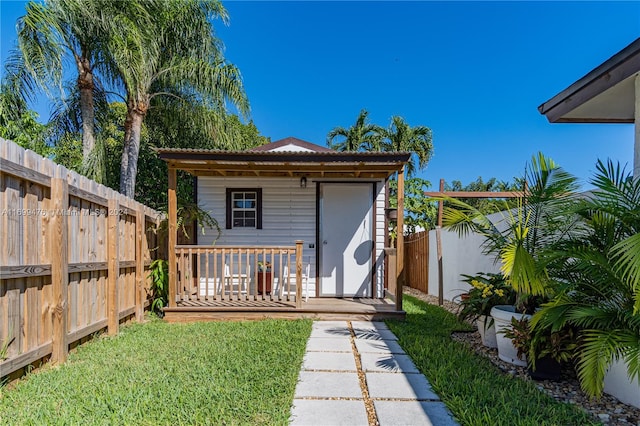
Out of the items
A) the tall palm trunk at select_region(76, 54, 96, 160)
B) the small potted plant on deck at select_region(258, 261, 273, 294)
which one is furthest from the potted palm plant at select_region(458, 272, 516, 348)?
the tall palm trunk at select_region(76, 54, 96, 160)

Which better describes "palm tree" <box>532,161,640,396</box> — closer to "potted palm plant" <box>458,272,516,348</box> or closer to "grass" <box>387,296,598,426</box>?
"grass" <box>387,296,598,426</box>

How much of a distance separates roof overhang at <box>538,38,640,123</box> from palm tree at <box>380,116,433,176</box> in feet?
39.8

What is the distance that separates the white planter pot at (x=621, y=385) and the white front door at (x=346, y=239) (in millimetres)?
3900

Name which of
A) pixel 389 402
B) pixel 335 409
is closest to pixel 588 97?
pixel 389 402

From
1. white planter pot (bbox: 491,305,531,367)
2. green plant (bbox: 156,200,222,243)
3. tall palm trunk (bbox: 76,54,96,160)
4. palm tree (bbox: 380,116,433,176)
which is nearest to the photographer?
white planter pot (bbox: 491,305,531,367)

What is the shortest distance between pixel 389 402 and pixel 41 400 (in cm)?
253

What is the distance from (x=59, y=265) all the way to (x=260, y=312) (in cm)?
272

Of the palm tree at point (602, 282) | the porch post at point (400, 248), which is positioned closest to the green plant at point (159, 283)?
the porch post at point (400, 248)

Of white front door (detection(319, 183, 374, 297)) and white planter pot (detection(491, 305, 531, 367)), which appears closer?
white planter pot (detection(491, 305, 531, 367))

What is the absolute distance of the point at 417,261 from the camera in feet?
30.2

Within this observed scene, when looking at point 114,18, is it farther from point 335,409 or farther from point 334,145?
point 334,145

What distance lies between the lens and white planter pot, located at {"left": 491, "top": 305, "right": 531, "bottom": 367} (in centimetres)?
326

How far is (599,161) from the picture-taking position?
8.32 feet

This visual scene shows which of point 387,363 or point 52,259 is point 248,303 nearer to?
point 387,363
